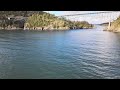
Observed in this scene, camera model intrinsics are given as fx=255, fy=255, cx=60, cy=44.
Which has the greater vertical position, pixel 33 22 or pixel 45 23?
pixel 33 22

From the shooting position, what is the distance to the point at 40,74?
19344 mm

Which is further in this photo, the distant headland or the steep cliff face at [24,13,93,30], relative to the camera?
the steep cliff face at [24,13,93,30]

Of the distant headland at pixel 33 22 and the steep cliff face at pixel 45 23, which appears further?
the steep cliff face at pixel 45 23

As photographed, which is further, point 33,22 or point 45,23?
point 45,23
